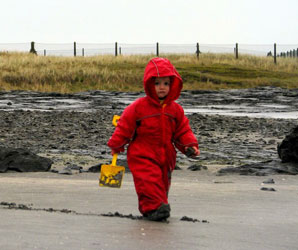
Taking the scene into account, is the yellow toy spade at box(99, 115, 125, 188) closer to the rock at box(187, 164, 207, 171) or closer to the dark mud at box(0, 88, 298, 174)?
the dark mud at box(0, 88, 298, 174)

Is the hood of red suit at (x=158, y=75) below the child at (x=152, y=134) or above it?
above

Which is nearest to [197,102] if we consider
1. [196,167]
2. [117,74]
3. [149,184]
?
[117,74]

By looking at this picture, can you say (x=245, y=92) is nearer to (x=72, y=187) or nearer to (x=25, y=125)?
(x=25, y=125)

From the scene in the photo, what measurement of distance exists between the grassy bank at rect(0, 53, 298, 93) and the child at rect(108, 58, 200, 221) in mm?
28870

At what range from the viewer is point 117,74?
40125 mm

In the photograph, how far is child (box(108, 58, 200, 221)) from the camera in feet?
17.5

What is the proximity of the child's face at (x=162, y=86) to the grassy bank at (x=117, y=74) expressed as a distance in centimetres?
2882

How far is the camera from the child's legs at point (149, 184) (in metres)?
5.28

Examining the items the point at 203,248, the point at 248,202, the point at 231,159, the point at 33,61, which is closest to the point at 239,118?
the point at 231,159

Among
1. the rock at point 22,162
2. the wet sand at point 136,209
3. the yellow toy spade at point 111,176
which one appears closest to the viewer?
the wet sand at point 136,209

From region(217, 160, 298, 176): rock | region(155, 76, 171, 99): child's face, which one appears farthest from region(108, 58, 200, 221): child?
region(217, 160, 298, 176): rock

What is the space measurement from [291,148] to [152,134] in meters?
4.20

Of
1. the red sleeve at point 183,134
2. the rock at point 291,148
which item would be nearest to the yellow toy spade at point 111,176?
the red sleeve at point 183,134

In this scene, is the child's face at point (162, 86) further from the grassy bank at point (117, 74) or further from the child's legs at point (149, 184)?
the grassy bank at point (117, 74)
